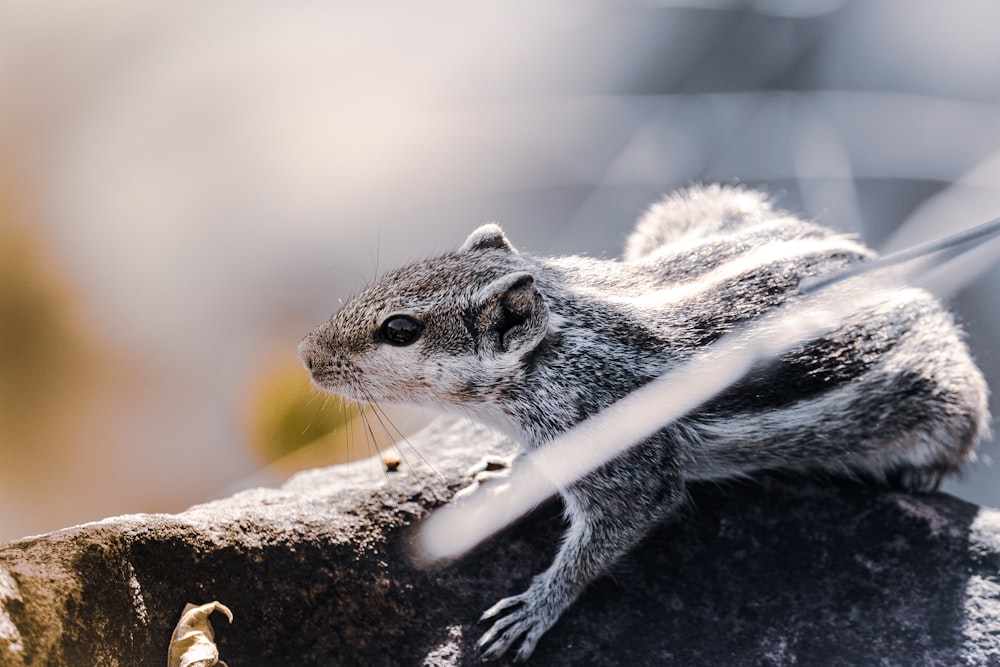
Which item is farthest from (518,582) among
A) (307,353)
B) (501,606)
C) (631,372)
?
(307,353)

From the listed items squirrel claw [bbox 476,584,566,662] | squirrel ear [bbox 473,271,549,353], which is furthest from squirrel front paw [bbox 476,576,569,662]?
squirrel ear [bbox 473,271,549,353]

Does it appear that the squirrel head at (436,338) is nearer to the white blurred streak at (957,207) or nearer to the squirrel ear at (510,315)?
the squirrel ear at (510,315)

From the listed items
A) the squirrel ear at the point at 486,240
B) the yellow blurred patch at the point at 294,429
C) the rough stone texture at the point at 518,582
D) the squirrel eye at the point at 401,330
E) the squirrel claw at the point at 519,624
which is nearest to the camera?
the rough stone texture at the point at 518,582

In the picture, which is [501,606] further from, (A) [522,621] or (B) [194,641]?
(B) [194,641]

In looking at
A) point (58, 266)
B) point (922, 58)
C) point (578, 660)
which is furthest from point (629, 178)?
point (578, 660)

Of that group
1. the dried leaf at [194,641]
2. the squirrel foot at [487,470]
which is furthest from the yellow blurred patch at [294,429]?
the dried leaf at [194,641]

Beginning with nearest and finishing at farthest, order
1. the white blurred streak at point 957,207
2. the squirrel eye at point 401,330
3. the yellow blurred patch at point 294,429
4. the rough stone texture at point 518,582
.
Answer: the rough stone texture at point 518,582, the squirrel eye at point 401,330, the yellow blurred patch at point 294,429, the white blurred streak at point 957,207
